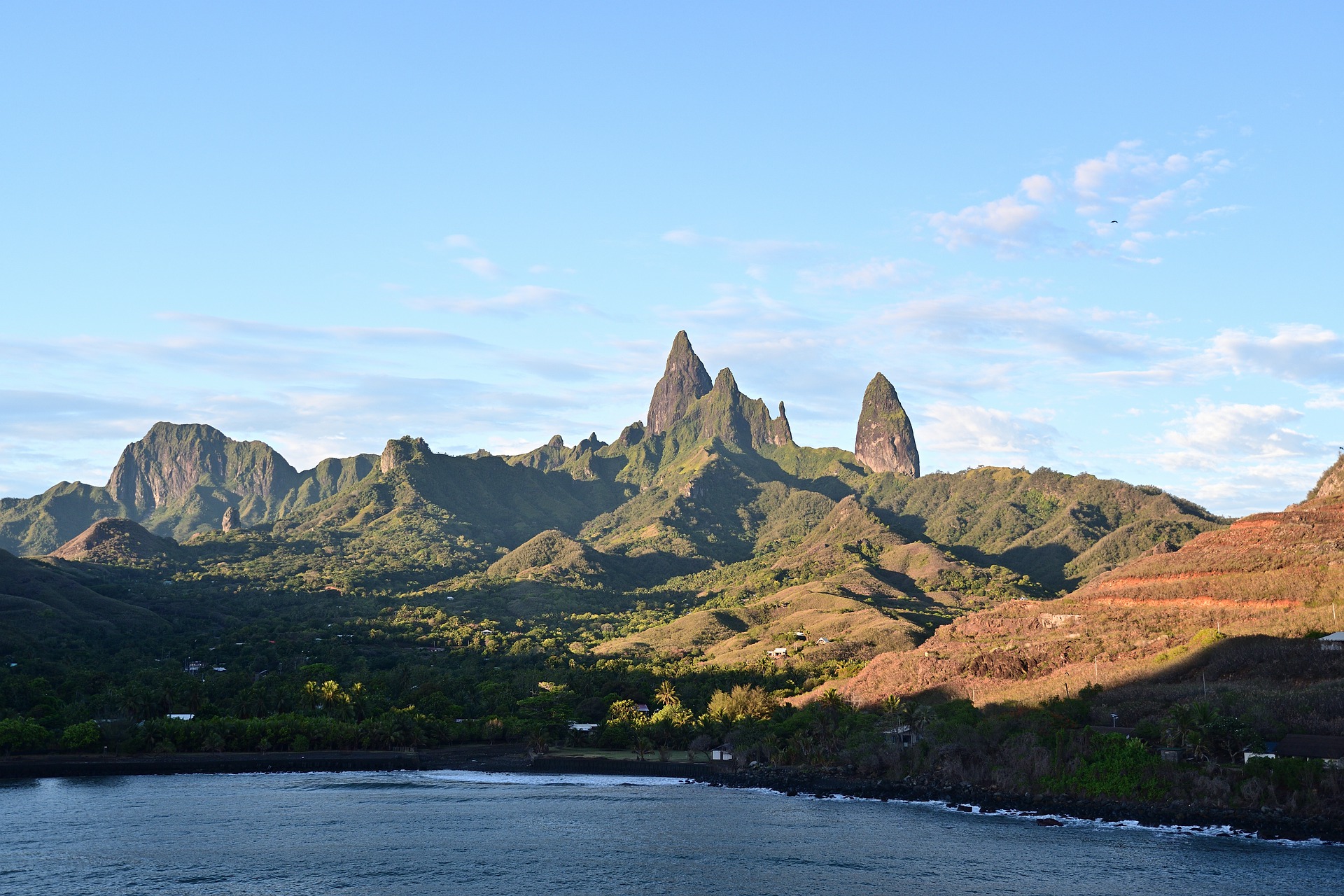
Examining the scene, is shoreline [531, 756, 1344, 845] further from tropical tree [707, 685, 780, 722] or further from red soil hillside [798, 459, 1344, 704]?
red soil hillside [798, 459, 1344, 704]

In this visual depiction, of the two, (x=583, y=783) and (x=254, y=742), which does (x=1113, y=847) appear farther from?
(x=254, y=742)

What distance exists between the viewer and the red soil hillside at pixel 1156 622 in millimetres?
118750

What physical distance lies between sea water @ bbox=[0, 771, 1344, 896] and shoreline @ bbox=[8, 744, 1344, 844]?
8.18 ft

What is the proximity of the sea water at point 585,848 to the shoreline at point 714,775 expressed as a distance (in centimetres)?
249

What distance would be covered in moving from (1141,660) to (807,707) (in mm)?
37340

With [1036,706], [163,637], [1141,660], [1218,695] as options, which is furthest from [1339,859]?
[163,637]

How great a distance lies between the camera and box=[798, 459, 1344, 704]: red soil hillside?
390ft

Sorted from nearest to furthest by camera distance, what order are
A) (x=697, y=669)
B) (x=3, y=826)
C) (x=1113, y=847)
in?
(x=1113, y=847), (x=3, y=826), (x=697, y=669)

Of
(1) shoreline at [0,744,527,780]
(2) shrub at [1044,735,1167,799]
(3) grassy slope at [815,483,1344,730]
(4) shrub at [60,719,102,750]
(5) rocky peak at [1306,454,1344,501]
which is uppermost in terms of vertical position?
(5) rocky peak at [1306,454,1344,501]

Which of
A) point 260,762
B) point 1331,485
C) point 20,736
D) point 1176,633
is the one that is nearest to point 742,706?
point 1176,633

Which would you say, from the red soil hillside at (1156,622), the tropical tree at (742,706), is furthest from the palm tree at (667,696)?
the red soil hillside at (1156,622)

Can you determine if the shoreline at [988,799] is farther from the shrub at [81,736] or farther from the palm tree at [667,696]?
the shrub at [81,736]

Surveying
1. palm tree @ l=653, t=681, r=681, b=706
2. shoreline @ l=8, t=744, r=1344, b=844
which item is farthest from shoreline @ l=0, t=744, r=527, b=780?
palm tree @ l=653, t=681, r=681, b=706

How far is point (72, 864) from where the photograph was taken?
Answer: 267 ft
